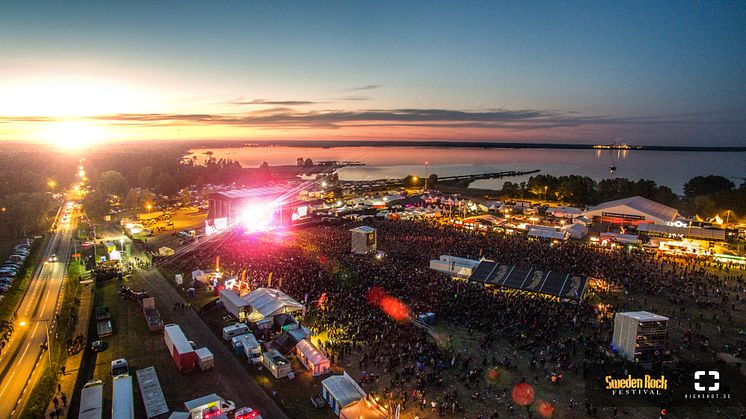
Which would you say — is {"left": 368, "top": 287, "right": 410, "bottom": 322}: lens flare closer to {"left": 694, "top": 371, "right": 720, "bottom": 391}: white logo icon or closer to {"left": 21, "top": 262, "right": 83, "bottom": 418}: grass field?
{"left": 694, "top": 371, "right": 720, "bottom": 391}: white logo icon

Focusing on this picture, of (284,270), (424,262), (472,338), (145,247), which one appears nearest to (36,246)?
(145,247)

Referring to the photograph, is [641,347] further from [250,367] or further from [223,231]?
[223,231]

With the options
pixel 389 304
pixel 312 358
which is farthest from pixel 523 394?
pixel 389 304

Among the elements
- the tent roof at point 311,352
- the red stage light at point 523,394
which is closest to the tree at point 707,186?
the red stage light at point 523,394

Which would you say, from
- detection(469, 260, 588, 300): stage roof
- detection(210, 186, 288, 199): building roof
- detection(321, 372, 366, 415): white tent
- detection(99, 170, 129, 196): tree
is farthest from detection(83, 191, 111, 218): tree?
detection(321, 372, 366, 415): white tent

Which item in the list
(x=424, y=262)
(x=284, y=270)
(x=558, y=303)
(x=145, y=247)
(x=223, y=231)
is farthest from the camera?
(x=223, y=231)

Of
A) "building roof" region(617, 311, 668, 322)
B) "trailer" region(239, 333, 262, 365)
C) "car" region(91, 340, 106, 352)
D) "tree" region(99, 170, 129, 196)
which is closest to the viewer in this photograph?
"building roof" region(617, 311, 668, 322)

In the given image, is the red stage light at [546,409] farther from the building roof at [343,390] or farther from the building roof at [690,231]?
the building roof at [690,231]
